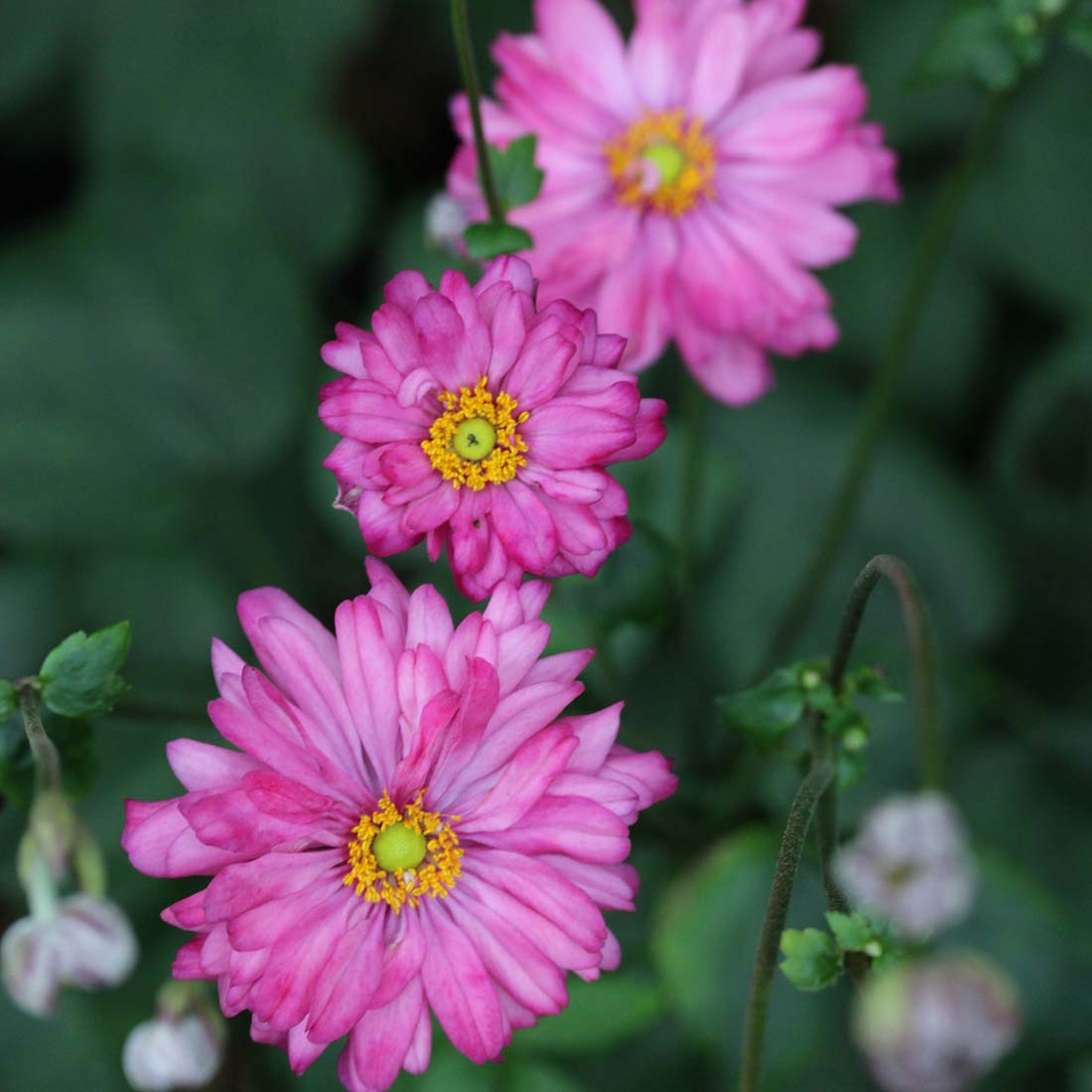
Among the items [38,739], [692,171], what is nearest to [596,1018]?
[38,739]

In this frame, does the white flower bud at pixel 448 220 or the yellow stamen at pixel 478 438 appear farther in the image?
the white flower bud at pixel 448 220

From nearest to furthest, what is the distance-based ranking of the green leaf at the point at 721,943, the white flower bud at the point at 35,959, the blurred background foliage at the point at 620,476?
the white flower bud at the point at 35,959 < the green leaf at the point at 721,943 < the blurred background foliage at the point at 620,476

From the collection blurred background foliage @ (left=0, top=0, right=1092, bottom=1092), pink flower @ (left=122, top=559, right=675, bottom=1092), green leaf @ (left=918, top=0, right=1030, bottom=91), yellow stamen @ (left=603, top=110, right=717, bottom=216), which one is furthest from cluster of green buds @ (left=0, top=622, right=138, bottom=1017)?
green leaf @ (left=918, top=0, right=1030, bottom=91)

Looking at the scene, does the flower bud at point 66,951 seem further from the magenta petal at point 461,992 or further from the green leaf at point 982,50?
the green leaf at point 982,50

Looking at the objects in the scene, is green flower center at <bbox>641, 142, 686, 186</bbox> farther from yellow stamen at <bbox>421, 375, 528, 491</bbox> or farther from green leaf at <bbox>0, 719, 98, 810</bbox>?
green leaf at <bbox>0, 719, 98, 810</bbox>

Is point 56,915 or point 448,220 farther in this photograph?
point 448,220

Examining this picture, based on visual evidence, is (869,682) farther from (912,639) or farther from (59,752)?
(59,752)

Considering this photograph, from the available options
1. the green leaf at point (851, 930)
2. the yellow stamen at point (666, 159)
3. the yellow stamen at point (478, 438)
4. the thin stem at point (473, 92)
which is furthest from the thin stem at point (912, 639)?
the yellow stamen at point (666, 159)
